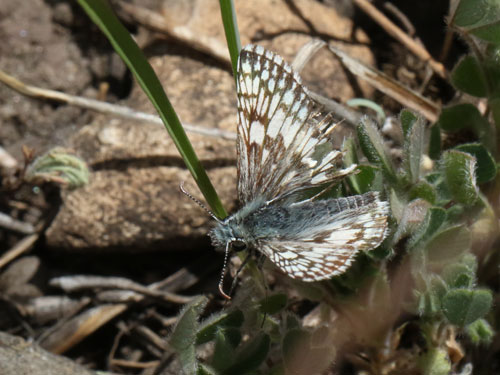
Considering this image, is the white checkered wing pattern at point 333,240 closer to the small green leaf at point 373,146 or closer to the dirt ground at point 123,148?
the small green leaf at point 373,146

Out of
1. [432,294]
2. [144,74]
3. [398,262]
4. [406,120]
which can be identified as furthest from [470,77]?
[144,74]

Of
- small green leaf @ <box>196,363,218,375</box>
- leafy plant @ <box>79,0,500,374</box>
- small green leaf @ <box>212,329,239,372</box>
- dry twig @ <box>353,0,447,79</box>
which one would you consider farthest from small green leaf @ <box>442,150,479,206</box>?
dry twig @ <box>353,0,447,79</box>

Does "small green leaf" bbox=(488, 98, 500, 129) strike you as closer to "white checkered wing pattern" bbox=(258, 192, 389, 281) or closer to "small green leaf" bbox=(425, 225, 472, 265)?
"small green leaf" bbox=(425, 225, 472, 265)

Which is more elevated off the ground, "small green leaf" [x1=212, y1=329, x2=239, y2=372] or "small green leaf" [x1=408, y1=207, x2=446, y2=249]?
"small green leaf" [x1=408, y1=207, x2=446, y2=249]

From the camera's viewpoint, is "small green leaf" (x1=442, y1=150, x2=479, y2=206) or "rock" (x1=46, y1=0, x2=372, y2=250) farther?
"rock" (x1=46, y1=0, x2=372, y2=250)

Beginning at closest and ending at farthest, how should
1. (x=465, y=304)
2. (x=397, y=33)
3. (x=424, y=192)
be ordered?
(x=465, y=304)
(x=424, y=192)
(x=397, y=33)

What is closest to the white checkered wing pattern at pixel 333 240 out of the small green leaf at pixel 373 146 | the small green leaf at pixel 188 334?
the small green leaf at pixel 373 146

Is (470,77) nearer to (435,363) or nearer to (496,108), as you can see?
(496,108)
